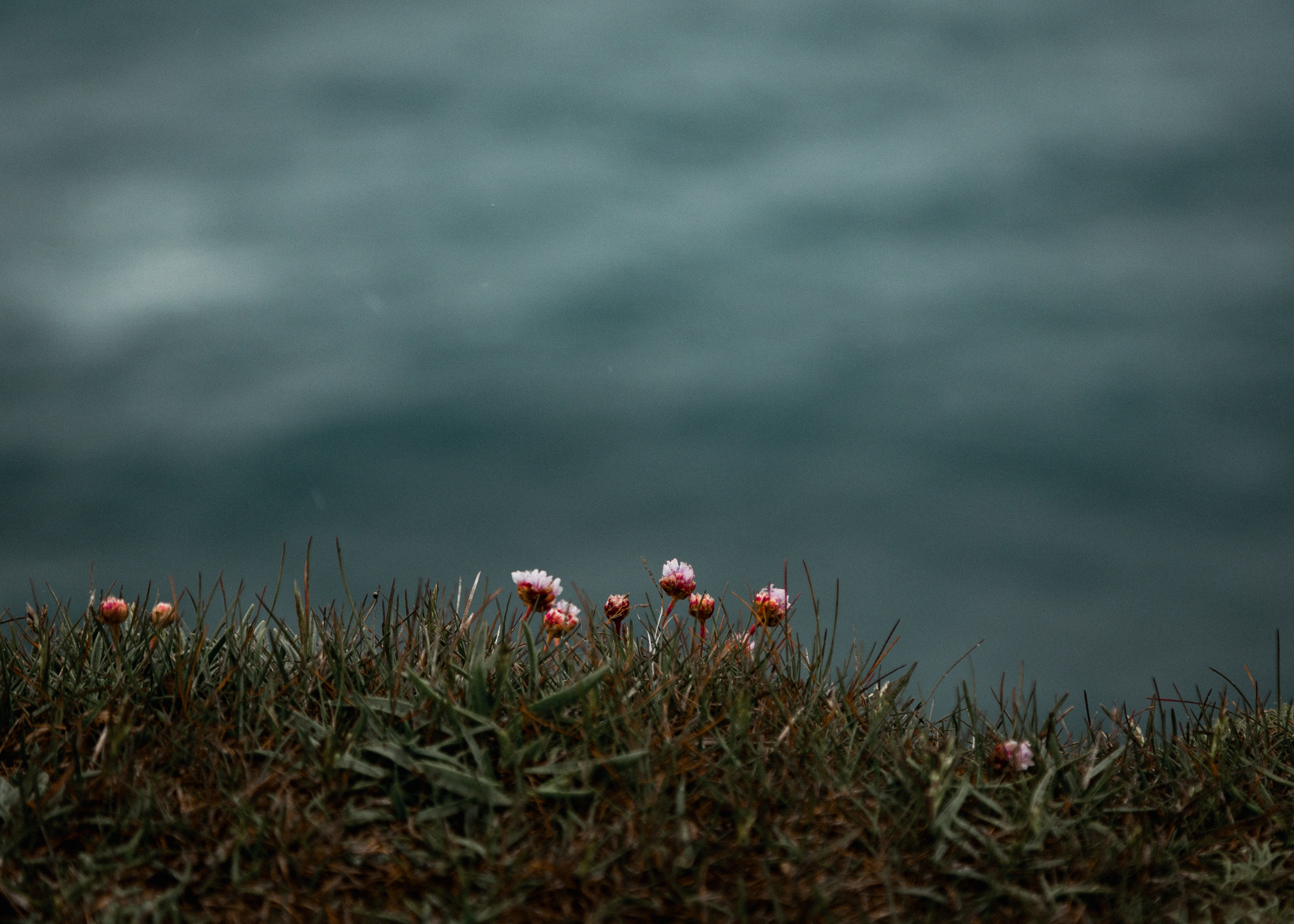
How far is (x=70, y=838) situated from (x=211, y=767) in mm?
372

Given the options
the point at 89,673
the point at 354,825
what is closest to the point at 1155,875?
the point at 354,825

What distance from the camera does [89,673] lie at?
3.39 meters

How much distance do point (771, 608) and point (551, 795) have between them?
4.81ft

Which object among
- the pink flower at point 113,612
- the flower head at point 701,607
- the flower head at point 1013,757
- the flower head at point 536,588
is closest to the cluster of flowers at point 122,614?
the pink flower at point 113,612

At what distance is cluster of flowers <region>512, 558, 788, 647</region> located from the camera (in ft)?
11.8

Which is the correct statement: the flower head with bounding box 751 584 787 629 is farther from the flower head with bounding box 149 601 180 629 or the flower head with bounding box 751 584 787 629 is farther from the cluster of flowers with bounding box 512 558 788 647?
the flower head with bounding box 149 601 180 629

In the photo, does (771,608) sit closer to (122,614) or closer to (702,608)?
(702,608)

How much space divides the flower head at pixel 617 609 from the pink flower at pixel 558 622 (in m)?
0.12

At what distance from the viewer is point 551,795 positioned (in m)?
2.64

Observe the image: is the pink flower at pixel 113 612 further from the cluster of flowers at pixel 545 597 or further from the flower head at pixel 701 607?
the flower head at pixel 701 607

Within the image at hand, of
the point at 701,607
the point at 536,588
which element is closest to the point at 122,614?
the point at 536,588

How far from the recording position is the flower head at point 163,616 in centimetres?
355

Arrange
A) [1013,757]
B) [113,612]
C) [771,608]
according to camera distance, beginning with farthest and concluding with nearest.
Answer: [771,608]
[113,612]
[1013,757]

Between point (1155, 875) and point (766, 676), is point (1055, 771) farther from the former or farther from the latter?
point (766, 676)
